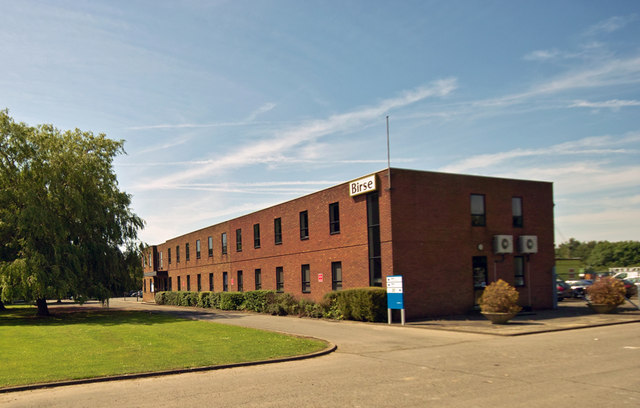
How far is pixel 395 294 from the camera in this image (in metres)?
21.3

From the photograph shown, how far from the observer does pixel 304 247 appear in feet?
101

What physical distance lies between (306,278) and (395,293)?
33.9 feet

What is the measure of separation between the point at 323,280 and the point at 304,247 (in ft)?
9.57

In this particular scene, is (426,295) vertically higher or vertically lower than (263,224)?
lower

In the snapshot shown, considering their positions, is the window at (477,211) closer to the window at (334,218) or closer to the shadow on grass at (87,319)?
the window at (334,218)

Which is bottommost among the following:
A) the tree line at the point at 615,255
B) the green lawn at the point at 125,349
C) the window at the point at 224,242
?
the tree line at the point at 615,255

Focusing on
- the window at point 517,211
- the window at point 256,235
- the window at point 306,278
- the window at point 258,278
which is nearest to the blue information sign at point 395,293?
the window at point 517,211

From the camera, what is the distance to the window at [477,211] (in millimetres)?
25578

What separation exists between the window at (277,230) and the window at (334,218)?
6.74 meters

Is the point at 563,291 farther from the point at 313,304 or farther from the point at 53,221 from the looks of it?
the point at 53,221

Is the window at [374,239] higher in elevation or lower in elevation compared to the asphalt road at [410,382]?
higher

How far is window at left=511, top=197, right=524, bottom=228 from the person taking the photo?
26891 millimetres

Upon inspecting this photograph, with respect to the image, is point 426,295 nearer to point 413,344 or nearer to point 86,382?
point 413,344

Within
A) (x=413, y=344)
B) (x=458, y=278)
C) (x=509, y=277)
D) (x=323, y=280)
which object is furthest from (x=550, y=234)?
(x=413, y=344)
